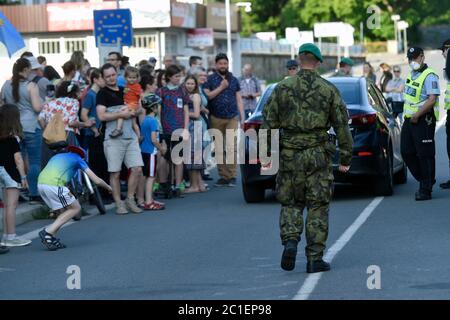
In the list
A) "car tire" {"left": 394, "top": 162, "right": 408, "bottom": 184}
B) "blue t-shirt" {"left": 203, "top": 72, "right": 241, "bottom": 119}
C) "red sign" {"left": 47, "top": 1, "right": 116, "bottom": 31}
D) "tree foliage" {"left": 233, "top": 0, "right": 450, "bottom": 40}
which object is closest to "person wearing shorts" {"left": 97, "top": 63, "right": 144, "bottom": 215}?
"blue t-shirt" {"left": 203, "top": 72, "right": 241, "bottom": 119}

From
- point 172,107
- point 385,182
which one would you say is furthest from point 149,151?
point 385,182

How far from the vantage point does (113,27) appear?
76.5ft

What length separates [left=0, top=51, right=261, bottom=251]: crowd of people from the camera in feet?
41.3

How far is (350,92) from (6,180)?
5242 mm

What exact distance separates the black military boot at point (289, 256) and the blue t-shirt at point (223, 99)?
9203 millimetres

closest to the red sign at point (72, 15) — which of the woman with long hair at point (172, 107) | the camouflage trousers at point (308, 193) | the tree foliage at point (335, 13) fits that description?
the woman with long hair at point (172, 107)

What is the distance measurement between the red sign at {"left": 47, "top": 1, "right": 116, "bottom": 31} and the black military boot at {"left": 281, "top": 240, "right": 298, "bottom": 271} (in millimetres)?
42699

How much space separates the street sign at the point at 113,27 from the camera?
76.1 feet

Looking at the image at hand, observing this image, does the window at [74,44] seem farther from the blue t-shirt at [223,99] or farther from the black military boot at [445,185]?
the black military boot at [445,185]
